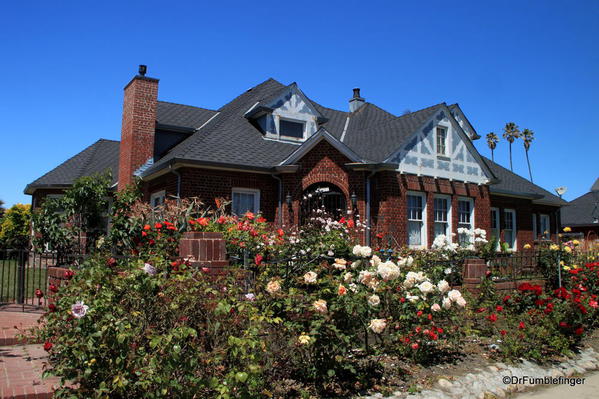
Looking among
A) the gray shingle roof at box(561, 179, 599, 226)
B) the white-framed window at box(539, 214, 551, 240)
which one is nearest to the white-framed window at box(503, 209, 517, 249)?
the white-framed window at box(539, 214, 551, 240)

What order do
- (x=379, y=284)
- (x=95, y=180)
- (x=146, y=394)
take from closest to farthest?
(x=146, y=394) < (x=379, y=284) < (x=95, y=180)

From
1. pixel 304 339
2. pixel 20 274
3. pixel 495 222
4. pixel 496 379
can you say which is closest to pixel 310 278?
pixel 304 339

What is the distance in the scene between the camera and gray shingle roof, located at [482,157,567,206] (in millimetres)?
19586

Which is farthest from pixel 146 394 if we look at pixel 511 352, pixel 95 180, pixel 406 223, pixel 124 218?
pixel 406 223

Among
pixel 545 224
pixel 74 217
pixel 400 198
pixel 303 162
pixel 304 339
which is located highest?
pixel 303 162

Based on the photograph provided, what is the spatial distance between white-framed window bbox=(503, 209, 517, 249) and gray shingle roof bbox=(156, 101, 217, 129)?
1363 centimetres

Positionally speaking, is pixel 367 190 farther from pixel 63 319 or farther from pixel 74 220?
pixel 63 319

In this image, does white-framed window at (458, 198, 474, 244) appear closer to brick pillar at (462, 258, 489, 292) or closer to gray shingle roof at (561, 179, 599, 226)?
brick pillar at (462, 258, 489, 292)

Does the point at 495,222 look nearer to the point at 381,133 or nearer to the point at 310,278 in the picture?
the point at 381,133

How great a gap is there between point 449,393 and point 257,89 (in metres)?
15.6

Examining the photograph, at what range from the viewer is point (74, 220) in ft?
34.2

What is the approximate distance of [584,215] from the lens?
39.7 metres

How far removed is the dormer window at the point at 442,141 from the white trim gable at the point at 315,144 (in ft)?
11.8

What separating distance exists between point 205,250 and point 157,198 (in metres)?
10.0
